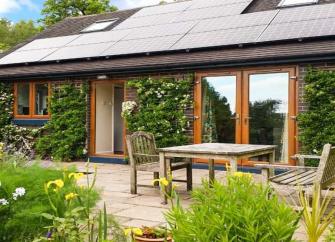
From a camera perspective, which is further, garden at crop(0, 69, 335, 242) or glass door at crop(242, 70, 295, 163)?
glass door at crop(242, 70, 295, 163)

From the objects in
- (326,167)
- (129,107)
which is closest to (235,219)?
(326,167)

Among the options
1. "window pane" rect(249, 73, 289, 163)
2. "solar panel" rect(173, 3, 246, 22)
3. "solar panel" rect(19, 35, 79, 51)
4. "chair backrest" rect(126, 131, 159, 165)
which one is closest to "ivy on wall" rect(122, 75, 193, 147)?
"window pane" rect(249, 73, 289, 163)

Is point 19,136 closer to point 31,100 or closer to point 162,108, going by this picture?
point 31,100

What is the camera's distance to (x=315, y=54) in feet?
27.6

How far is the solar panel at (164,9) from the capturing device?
1370cm

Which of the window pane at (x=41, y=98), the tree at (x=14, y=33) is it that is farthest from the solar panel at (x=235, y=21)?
the tree at (x=14, y=33)

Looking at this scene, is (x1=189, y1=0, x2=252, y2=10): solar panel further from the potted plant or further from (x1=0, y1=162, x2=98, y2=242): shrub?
the potted plant

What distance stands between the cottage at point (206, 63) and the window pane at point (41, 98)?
3 centimetres

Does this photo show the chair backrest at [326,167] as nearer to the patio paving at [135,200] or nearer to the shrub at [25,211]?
the patio paving at [135,200]

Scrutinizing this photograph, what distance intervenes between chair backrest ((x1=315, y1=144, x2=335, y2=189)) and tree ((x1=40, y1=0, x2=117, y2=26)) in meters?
27.2

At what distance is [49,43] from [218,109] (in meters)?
7.35

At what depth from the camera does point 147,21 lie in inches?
526

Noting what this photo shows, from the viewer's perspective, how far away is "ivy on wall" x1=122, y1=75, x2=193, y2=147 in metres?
10.1

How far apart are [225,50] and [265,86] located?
132 cm
